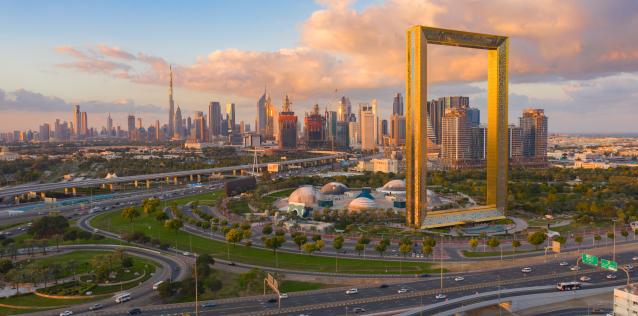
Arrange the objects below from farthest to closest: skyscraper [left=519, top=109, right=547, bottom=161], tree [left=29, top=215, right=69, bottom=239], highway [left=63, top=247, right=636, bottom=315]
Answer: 1. skyscraper [left=519, top=109, right=547, bottom=161]
2. tree [left=29, top=215, right=69, bottom=239]
3. highway [left=63, top=247, right=636, bottom=315]

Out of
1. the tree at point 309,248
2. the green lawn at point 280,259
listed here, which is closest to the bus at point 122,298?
the green lawn at point 280,259

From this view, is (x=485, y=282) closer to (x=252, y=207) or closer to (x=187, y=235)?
(x=187, y=235)

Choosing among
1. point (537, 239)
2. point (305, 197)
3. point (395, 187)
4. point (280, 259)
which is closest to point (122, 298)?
point (280, 259)

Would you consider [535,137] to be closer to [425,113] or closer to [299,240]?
[425,113]

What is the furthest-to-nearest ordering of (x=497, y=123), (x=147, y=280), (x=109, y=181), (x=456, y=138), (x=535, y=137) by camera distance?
(x=535, y=137) < (x=456, y=138) < (x=109, y=181) < (x=497, y=123) < (x=147, y=280)

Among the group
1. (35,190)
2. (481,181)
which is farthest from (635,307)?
(35,190)

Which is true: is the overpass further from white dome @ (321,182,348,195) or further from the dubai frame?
the dubai frame

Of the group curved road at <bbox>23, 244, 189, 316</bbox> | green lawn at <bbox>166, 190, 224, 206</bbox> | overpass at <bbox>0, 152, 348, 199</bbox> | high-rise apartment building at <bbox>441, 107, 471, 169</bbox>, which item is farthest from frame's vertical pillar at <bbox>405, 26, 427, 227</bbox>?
high-rise apartment building at <bbox>441, 107, 471, 169</bbox>
